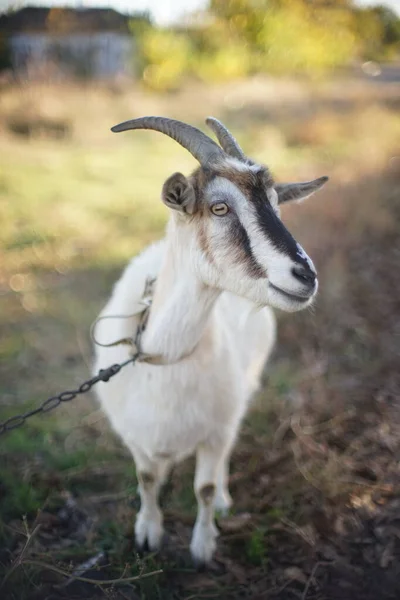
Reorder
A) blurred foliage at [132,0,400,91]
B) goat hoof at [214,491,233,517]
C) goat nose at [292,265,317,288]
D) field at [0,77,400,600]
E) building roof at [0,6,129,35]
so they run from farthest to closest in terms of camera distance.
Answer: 1. building roof at [0,6,129,35]
2. blurred foliage at [132,0,400,91]
3. goat hoof at [214,491,233,517]
4. field at [0,77,400,600]
5. goat nose at [292,265,317,288]

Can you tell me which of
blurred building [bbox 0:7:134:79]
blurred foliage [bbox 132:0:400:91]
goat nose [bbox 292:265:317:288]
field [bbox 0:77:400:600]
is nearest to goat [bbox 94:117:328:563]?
goat nose [bbox 292:265:317:288]

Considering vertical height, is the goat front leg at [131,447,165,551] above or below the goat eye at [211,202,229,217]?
below

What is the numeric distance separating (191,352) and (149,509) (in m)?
1.12

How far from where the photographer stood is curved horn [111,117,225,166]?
2.08m

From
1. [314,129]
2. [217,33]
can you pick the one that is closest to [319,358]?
[217,33]

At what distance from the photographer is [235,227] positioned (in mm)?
2031

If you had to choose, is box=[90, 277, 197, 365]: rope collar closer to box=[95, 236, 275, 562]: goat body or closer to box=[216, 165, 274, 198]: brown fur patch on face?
box=[95, 236, 275, 562]: goat body

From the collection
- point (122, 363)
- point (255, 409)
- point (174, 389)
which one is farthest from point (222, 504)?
point (122, 363)

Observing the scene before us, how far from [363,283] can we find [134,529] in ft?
13.2

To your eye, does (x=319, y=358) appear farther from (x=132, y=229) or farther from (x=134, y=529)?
(x=132, y=229)

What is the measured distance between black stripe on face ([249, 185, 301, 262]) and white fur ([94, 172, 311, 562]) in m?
0.03

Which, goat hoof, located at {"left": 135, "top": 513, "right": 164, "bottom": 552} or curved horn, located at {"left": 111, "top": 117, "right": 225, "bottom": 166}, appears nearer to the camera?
curved horn, located at {"left": 111, "top": 117, "right": 225, "bottom": 166}

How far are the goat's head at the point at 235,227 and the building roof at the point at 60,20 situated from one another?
6.63 meters

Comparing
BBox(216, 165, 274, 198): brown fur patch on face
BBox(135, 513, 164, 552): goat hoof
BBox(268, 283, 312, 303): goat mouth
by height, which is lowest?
BBox(135, 513, 164, 552): goat hoof
